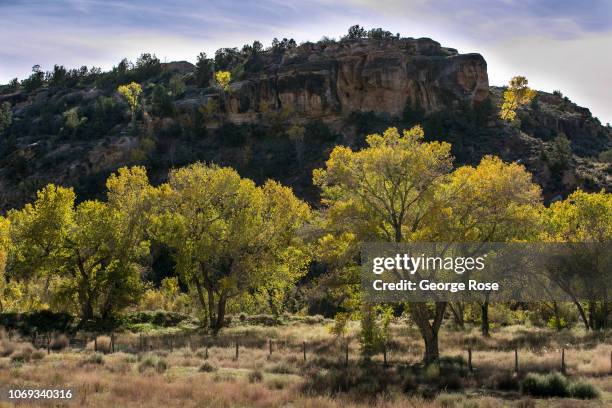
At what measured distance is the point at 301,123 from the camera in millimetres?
101000

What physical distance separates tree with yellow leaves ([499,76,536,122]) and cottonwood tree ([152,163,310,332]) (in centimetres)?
6534

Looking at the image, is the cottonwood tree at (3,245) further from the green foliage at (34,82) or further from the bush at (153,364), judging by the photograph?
the green foliage at (34,82)

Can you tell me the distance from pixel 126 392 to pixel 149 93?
11435cm

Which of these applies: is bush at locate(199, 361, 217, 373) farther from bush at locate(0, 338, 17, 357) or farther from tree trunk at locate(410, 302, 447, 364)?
bush at locate(0, 338, 17, 357)

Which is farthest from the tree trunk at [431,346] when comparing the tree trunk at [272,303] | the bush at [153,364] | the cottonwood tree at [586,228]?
the tree trunk at [272,303]

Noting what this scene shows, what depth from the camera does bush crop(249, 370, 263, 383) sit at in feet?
71.9

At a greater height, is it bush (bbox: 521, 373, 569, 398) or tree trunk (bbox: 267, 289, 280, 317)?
tree trunk (bbox: 267, 289, 280, 317)

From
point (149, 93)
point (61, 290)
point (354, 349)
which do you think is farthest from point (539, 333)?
point (149, 93)

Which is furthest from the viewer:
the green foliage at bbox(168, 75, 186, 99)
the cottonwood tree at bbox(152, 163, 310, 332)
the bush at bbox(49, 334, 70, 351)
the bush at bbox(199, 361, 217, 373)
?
the green foliage at bbox(168, 75, 186, 99)

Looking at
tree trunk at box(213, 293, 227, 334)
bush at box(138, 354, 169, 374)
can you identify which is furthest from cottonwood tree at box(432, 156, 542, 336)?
tree trunk at box(213, 293, 227, 334)

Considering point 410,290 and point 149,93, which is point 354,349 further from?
point 149,93

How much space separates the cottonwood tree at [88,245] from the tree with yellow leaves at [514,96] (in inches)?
2756

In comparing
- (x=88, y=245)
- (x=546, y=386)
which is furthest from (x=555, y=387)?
(x=88, y=245)

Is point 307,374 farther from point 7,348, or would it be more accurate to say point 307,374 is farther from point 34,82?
point 34,82
